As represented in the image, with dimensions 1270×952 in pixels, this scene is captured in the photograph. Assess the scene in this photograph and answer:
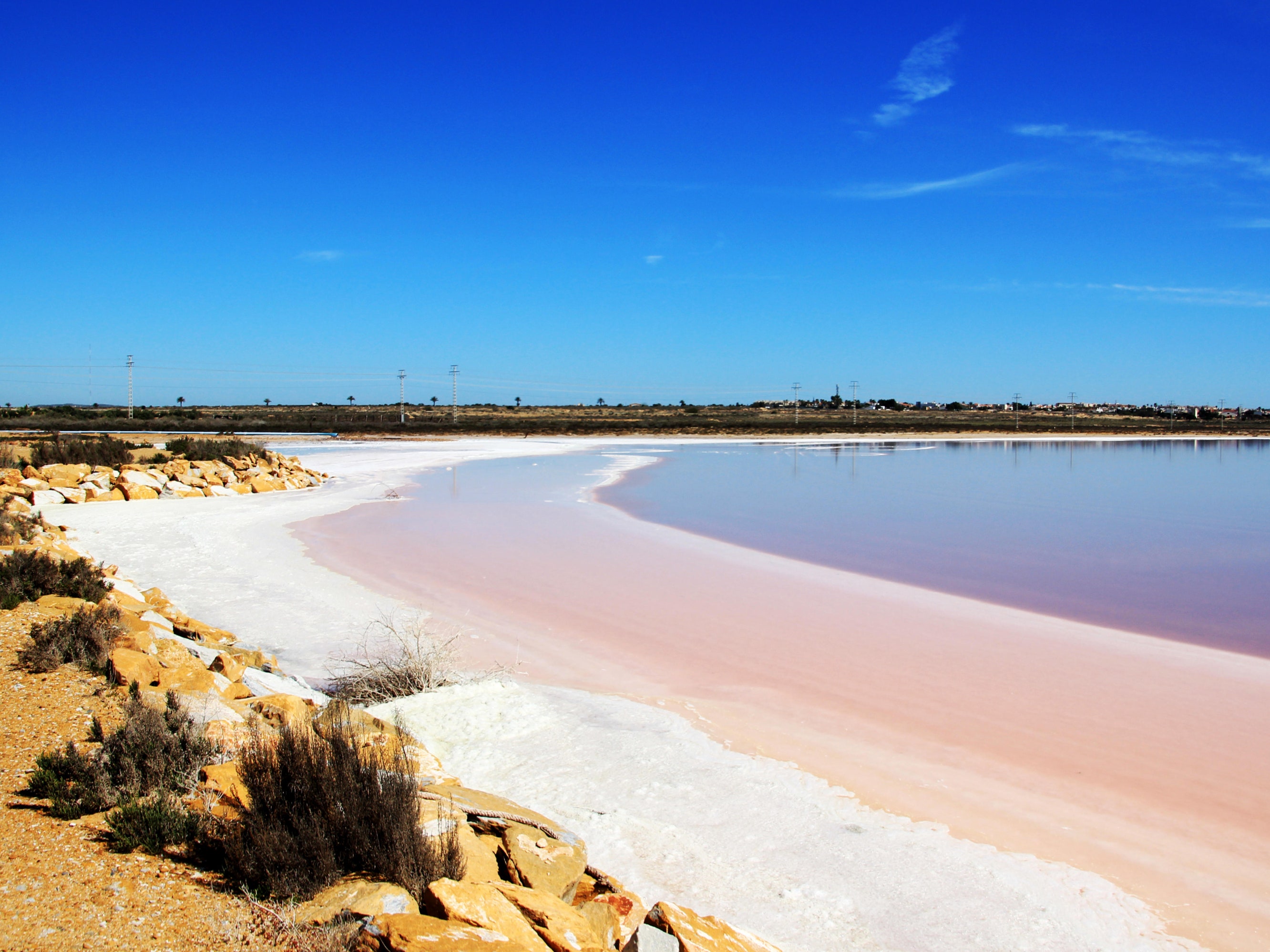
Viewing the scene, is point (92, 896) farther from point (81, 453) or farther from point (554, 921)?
point (81, 453)

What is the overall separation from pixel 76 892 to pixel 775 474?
26.6 meters

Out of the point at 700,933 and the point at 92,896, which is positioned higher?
the point at 92,896

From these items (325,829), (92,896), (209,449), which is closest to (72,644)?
(92,896)

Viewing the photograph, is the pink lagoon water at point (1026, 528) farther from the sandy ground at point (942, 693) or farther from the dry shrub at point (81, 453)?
the dry shrub at point (81, 453)

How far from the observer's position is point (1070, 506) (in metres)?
19.4

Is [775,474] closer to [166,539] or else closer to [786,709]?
[166,539]

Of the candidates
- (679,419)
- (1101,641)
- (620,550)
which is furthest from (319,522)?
(679,419)

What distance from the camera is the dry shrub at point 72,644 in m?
4.67

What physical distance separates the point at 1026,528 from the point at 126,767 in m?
15.4

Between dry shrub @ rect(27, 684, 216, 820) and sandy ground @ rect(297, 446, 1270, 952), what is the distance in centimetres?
310

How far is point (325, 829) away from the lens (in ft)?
9.82

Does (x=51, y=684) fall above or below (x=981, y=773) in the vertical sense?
above

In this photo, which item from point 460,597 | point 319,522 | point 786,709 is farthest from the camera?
point 319,522

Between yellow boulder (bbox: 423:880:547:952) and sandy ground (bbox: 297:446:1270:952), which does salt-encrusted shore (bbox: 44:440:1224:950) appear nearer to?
sandy ground (bbox: 297:446:1270:952)
